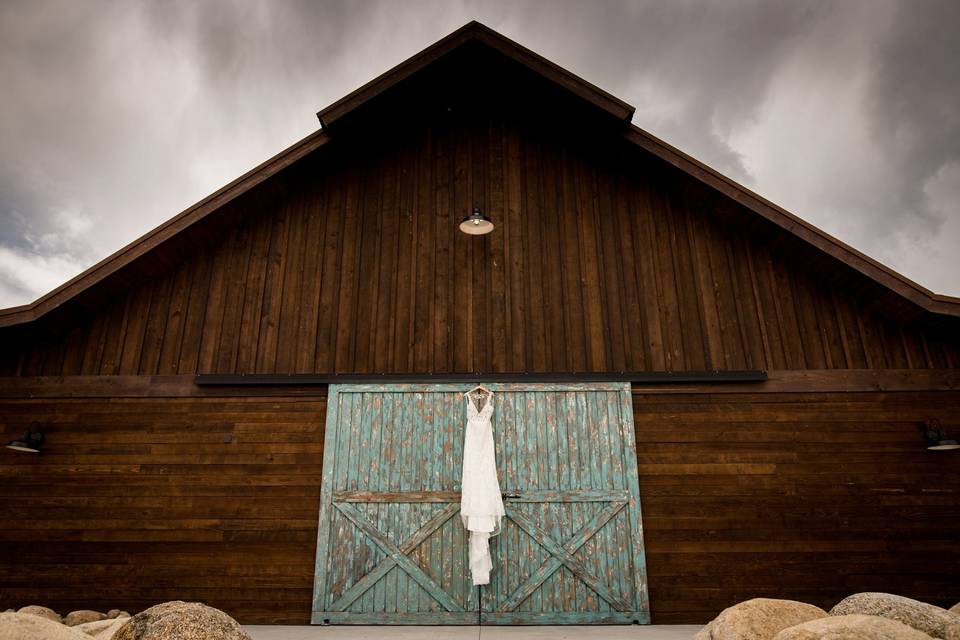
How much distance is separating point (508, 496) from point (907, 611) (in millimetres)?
3524

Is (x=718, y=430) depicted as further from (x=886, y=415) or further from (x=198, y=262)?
(x=198, y=262)

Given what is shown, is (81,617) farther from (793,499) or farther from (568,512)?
(793,499)

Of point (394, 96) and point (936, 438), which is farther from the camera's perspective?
point (394, 96)

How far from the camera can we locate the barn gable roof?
19.7 feet

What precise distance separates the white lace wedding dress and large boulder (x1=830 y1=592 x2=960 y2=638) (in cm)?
305

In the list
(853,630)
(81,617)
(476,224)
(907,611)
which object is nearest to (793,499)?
(907,611)

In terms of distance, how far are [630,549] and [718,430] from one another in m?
1.67

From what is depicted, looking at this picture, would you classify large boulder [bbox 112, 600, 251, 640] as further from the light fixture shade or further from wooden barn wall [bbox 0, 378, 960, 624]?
the light fixture shade

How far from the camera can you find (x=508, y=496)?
594cm

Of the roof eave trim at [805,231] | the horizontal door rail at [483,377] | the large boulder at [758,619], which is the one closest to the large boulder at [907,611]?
the large boulder at [758,619]

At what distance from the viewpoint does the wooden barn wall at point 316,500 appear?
18.9 ft

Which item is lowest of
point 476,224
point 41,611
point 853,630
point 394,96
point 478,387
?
point 41,611

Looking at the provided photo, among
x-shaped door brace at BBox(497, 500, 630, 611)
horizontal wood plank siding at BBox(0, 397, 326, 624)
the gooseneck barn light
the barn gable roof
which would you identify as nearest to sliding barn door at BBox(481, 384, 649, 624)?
x-shaped door brace at BBox(497, 500, 630, 611)

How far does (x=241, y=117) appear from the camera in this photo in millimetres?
12180
